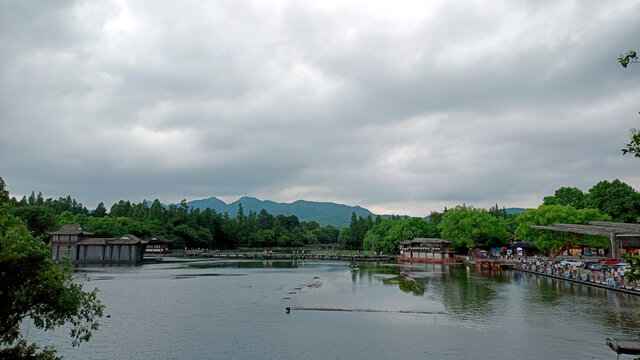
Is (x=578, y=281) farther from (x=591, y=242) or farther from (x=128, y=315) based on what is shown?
(x=128, y=315)

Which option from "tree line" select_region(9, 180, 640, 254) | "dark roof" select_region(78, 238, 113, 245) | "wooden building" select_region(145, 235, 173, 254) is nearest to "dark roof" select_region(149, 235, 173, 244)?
"wooden building" select_region(145, 235, 173, 254)

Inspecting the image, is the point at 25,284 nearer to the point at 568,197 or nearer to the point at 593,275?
the point at 593,275

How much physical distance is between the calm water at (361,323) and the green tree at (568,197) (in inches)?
2311

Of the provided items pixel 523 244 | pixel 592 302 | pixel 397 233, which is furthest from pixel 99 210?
pixel 592 302

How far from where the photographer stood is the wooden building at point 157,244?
13325 centimetres

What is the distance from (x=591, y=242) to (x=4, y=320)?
8423 centimetres

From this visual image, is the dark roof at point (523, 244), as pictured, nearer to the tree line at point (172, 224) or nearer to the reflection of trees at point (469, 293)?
the reflection of trees at point (469, 293)

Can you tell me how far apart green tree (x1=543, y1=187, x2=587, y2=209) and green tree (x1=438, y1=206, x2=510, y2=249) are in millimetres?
14413

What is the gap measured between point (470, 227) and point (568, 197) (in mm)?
28348

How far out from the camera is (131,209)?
555ft

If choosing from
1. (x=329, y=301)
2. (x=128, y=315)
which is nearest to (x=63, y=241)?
(x=128, y=315)

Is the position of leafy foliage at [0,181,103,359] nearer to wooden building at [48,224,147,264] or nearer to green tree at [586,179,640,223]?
wooden building at [48,224,147,264]

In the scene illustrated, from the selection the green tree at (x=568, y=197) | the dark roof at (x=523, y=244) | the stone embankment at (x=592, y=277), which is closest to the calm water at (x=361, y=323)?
the stone embankment at (x=592, y=277)

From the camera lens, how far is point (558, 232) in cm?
7362
